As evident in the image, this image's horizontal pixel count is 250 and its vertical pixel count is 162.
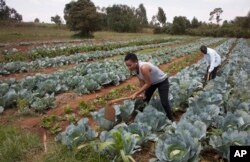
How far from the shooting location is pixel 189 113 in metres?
5.04

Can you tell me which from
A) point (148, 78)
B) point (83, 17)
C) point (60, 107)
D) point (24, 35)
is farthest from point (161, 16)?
point (148, 78)

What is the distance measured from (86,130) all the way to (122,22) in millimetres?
55857

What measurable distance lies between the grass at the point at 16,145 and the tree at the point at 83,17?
3342cm

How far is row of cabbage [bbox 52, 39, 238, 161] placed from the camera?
3.85 metres

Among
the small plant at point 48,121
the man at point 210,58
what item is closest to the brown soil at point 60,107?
the small plant at point 48,121

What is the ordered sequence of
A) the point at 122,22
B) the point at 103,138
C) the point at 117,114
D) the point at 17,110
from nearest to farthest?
the point at 103,138, the point at 117,114, the point at 17,110, the point at 122,22

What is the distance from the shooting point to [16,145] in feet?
15.6

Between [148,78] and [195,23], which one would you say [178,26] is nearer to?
[195,23]

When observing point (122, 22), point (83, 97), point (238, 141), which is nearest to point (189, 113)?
point (238, 141)

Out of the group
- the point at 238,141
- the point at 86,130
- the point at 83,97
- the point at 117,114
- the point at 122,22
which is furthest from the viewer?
the point at 122,22

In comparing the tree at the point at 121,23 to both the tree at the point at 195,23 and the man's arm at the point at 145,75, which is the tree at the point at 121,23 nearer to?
the tree at the point at 195,23

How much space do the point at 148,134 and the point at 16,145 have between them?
2.11 metres

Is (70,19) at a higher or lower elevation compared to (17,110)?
higher

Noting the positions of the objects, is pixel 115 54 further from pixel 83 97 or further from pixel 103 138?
pixel 103 138
